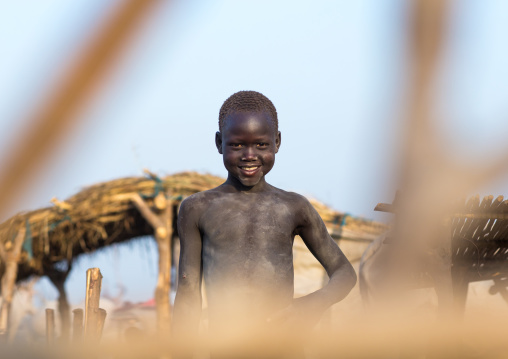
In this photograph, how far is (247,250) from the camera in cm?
232

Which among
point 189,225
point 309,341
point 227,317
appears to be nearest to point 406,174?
point 309,341

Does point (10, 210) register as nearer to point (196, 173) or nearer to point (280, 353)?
point (280, 353)

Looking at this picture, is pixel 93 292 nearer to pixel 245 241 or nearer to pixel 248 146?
pixel 245 241

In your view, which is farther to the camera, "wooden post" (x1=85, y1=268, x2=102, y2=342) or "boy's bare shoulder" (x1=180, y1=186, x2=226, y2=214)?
"wooden post" (x1=85, y1=268, x2=102, y2=342)

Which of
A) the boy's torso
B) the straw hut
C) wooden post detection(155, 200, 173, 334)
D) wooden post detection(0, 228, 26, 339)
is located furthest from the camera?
wooden post detection(0, 228, 26, 339)

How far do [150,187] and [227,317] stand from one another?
7383mm

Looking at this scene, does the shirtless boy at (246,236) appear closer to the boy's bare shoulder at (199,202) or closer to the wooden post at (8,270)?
the boy's bare shoulder at (199,202)

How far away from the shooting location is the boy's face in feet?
7.50

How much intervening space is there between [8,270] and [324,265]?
28.7 feet

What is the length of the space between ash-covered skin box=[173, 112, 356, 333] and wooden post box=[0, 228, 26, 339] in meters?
7.98

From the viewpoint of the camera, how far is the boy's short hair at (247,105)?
7.74 feet

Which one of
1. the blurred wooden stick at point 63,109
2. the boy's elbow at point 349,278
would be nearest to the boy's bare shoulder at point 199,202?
the boy's elbow at point 349,278

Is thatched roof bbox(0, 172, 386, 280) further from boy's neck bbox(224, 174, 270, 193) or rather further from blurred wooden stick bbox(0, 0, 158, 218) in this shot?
blurred wooden stick bbox(0, 0, 158, 218)

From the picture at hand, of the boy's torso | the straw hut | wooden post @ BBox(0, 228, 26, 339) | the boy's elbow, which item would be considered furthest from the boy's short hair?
wooden post @ BBox(0, 228, 26, 339)
